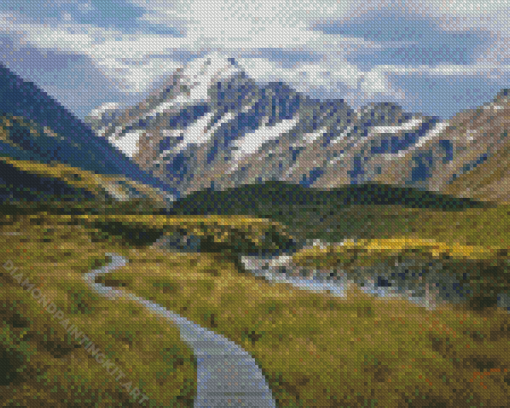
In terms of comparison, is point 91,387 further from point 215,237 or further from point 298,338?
point 215,237

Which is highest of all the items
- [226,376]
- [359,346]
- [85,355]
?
[85,355]

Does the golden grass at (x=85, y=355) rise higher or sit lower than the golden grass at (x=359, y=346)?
higher

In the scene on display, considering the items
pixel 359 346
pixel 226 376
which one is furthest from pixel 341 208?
pixel 226 376

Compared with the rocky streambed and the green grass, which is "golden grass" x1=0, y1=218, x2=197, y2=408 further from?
the rocky streambed

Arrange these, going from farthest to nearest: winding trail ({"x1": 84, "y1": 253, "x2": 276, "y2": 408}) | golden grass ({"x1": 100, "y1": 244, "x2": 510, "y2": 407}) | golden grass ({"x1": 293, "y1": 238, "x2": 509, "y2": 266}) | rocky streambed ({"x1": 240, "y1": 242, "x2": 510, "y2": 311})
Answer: golden grass ({"x1": 293, "y1": 238, "x2": 509, "y2": 266}) → rocky streambed ({"x1": 240, "y1": 242, "x2": 510, "y2": 311}) → golden grass ({"x1": 100, "y1": 244, "x2": 510, "y2": 407}) → winding trail ({"x1": 84, "y1": 253, "x2": 276, "y2": 408})

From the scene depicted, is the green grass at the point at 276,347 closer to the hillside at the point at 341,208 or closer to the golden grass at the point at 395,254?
the golden grass at the point at 395,254

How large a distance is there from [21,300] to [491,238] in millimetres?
71837

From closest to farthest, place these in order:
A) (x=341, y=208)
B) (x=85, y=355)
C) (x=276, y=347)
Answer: (x=85, y=355), (x=276, y=347), (x=341, y=208)

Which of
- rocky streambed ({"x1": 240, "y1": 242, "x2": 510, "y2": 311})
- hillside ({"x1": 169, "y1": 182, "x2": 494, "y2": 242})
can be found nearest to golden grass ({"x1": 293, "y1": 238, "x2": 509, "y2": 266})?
rocky streambed ({"x1": 240, "y1": 242, "x2": 510, "y2": 311})

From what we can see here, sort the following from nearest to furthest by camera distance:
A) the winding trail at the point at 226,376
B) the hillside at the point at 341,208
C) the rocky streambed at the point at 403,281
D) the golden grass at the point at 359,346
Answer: the winding trail at the point at 226,376, the golden grass at the point at 359,346, the rocky streambed at the point at 403,281, the hillside at the point at 341,208

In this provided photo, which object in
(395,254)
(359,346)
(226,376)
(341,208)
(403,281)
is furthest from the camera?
(341,208)

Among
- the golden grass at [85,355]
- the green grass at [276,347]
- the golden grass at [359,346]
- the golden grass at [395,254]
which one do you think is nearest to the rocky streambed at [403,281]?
the golden grass at [395,254]

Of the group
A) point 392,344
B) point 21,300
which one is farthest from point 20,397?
point 392,344

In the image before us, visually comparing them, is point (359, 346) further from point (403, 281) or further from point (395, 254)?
point (395, 254)
